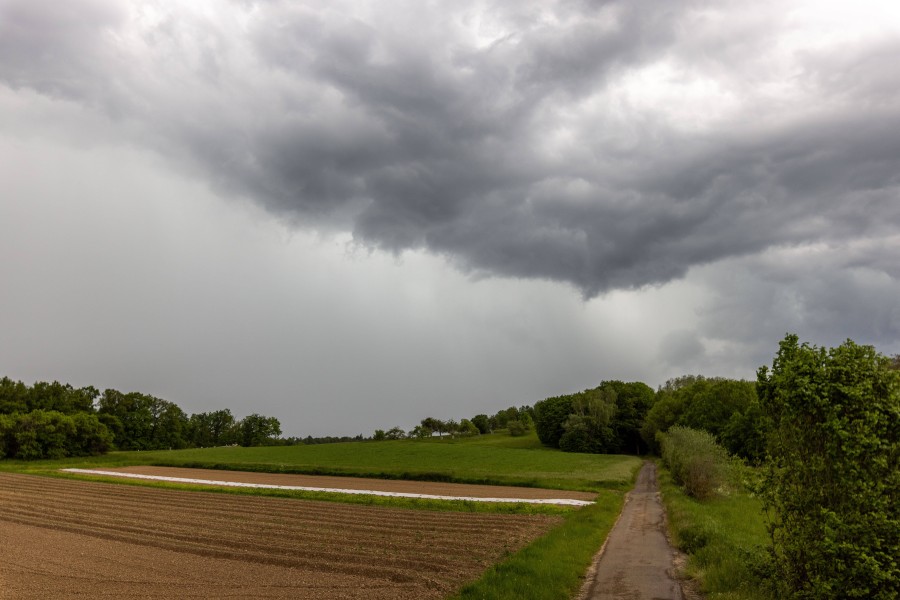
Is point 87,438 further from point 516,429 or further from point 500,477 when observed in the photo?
point 516,429

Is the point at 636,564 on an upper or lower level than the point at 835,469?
lower

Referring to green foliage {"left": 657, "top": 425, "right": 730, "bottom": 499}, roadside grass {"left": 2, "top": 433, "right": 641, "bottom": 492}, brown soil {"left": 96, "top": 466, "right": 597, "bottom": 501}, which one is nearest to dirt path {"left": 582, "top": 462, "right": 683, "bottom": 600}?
green foliage {"left": 657, "top": 425, "right": 730, "bottom": 499}

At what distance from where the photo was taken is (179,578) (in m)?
17.9

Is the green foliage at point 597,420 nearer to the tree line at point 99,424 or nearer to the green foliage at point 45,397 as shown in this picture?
the tree line at point 99,424

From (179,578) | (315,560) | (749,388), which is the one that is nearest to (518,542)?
(315,560)

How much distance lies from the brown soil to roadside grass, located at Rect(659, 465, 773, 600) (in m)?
11.8

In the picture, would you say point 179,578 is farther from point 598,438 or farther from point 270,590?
point 598,438

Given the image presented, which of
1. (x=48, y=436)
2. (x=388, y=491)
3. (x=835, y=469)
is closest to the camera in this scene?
(x=835, y=469)

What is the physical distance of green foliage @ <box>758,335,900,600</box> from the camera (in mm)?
10188

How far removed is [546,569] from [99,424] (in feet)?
370

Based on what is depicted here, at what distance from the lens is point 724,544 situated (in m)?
20.2

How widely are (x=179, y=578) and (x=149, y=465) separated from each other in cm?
7503

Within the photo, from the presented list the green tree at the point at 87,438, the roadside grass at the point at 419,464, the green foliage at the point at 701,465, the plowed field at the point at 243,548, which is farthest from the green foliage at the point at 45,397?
the green foliage at the point at 701,465

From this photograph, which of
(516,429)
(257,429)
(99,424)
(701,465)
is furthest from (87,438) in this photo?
(516,429)
